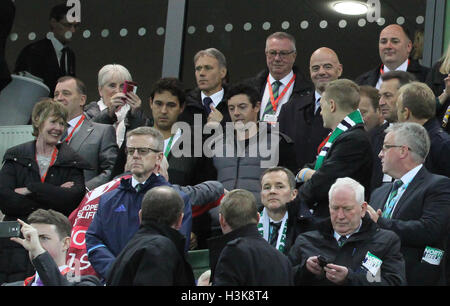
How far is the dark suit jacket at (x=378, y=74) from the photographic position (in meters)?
8.05

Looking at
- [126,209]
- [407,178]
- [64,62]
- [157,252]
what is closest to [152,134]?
[126,209]

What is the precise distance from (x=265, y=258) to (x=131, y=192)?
1397mm

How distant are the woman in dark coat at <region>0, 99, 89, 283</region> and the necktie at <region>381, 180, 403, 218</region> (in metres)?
2.40

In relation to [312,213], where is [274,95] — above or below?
above

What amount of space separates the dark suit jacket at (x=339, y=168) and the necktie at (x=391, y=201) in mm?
297

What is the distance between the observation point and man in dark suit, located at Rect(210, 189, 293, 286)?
4.88 metres

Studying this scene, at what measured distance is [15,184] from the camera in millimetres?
7121

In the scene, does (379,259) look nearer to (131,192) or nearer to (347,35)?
(131,192)

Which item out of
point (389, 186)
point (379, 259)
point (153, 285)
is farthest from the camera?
point (389, 186)

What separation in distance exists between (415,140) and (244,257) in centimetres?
174

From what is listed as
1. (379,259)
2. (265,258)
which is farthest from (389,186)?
(265,258)

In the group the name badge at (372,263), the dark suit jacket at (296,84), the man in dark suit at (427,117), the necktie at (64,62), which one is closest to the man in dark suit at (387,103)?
the man in dark suit at (427,117)

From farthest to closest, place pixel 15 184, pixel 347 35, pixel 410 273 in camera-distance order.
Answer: pixel 347 35
pixel 15 184
pixel 410 273
